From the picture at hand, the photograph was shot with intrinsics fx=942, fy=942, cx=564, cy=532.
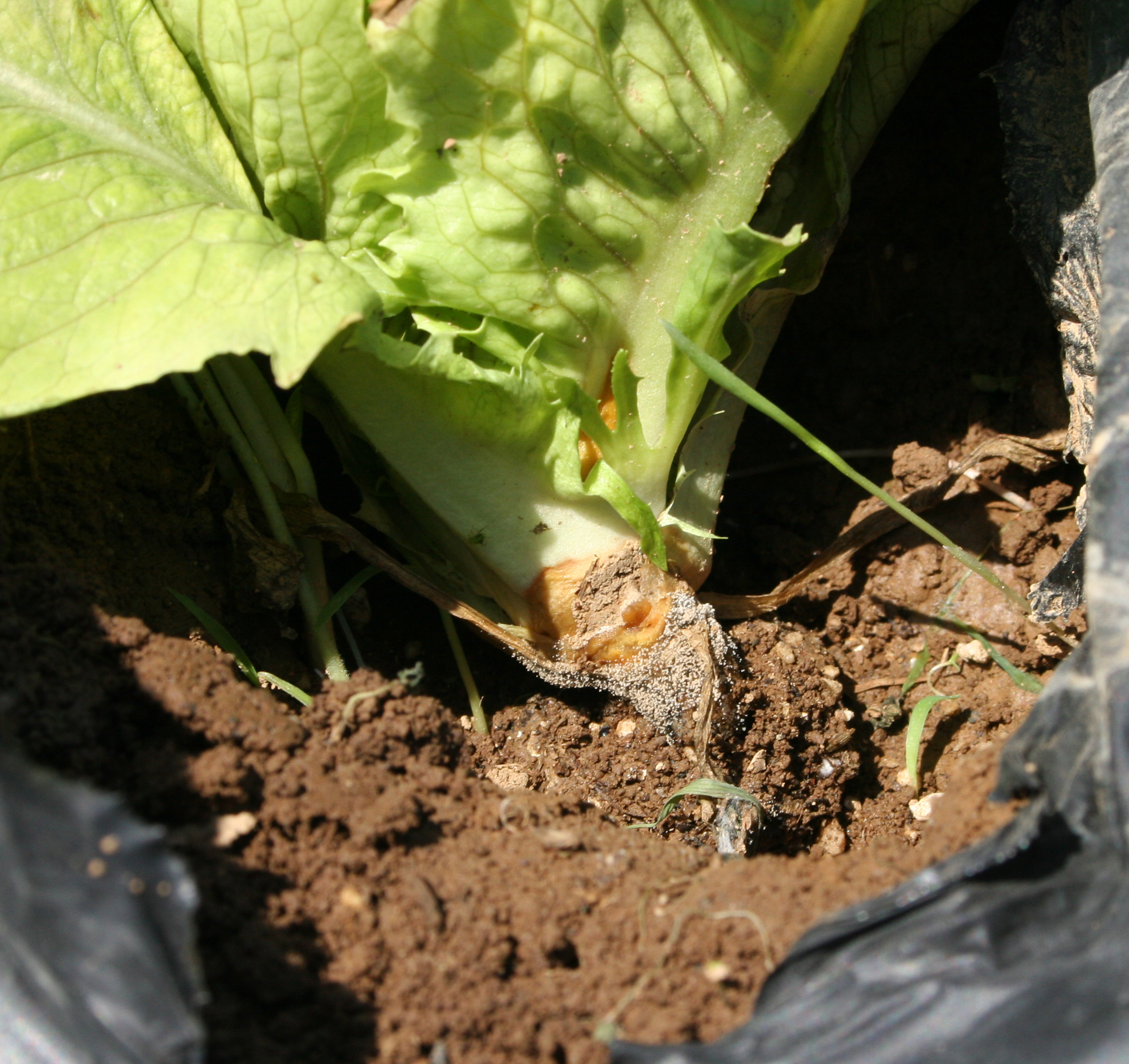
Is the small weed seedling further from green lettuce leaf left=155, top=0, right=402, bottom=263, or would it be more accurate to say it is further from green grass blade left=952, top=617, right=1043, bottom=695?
green grass blade left=952, top=617, right=1043, bottom=695

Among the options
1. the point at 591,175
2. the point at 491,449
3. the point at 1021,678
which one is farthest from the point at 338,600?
the point at 1021,678

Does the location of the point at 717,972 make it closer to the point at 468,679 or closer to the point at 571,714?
the point at 571,714

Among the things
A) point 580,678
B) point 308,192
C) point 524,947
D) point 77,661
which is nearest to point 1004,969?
point 524,947

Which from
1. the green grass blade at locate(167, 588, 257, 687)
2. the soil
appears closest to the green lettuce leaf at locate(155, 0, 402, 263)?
the soil

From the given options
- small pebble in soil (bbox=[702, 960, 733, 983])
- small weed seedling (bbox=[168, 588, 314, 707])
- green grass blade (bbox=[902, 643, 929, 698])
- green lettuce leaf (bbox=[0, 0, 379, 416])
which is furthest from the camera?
green grass blade (bbox=[902, 643, 929, 698])

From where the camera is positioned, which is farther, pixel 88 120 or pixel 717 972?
pixel 88 120

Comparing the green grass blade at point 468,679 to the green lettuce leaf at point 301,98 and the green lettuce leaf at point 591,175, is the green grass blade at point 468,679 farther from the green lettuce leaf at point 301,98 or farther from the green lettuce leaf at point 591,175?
the green lettuce leaf at point 301,98
